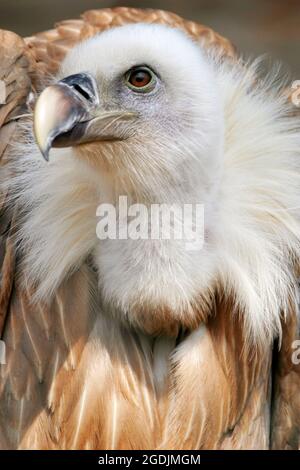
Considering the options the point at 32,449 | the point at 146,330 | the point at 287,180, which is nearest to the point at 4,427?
the point at 32,449

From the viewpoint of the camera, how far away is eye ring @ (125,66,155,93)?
2668 millimetres

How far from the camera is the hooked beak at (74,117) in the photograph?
2436 mm

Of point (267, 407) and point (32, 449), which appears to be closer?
point (32, 449)

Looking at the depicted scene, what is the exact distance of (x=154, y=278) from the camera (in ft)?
8.68

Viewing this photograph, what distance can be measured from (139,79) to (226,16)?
3.21 metres

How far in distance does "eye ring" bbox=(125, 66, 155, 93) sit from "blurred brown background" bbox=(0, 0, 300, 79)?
2.95m

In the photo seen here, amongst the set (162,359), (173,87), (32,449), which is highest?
(173,87)

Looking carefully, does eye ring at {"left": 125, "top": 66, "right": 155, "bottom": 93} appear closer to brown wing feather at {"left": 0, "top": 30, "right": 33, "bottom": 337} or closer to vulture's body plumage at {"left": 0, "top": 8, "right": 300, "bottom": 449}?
vulture's body plumage at {"left": 0, "top": 8, "right": 300, "bottom": 449}

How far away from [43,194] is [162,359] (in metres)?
0.51

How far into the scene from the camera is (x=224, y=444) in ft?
9.12

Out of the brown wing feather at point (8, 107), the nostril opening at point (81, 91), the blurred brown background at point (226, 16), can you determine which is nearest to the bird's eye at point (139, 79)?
the nostril opening at point (81, 91)

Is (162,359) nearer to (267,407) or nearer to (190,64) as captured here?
(267,407)

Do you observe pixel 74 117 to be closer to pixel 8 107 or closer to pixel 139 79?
pixel 139 79
